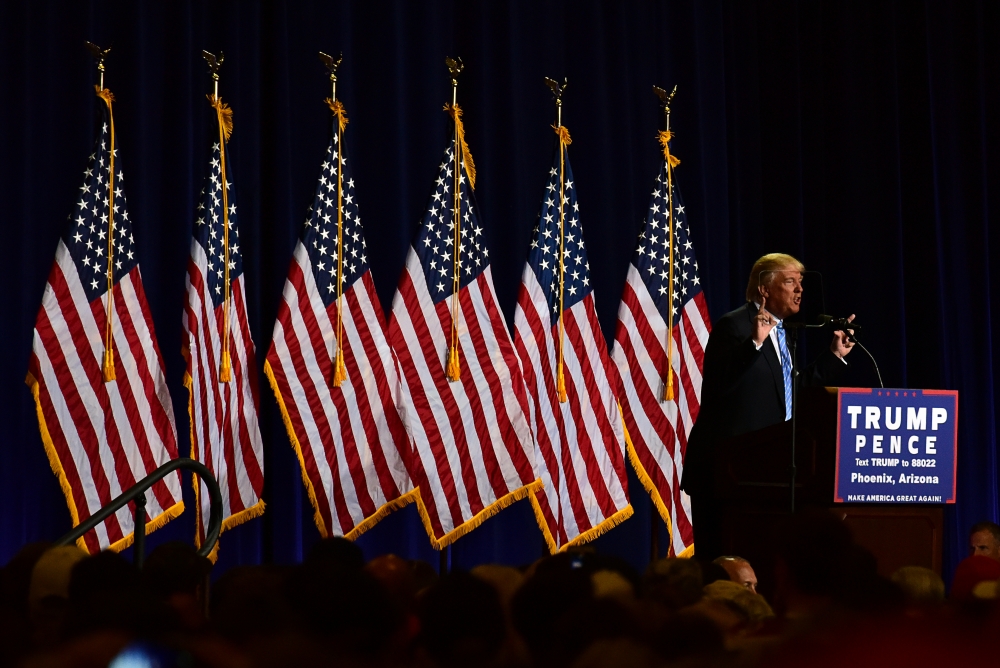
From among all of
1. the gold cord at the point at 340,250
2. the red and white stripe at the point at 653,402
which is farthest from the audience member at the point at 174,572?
the red and white stripe at the point at 653,402

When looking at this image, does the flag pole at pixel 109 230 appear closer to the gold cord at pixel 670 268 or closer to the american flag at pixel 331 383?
the american flag at pixel 331 383

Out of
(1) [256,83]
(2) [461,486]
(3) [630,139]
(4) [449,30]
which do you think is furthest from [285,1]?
(2) [461,486]

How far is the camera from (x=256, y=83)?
7.79m

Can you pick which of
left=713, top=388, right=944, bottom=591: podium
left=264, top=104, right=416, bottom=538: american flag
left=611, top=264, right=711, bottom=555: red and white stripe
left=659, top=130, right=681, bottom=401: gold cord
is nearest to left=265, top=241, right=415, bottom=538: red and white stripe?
left=264, top=104, right=416, bottom=538: american flag

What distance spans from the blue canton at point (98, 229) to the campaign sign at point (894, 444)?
13.6ft

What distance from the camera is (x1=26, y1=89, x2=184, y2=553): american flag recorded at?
21.8 feet

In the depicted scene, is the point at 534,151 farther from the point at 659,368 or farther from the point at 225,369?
the point at 225,369

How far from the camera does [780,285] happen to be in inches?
231

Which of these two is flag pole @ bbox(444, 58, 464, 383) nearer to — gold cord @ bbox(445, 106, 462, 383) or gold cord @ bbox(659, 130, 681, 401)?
gold cord @ bbox(445, 106, 462, 383)

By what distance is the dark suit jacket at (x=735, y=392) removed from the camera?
5.73 m

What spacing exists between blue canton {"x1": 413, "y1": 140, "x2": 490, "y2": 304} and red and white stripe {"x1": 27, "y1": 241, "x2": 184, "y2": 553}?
1661mm

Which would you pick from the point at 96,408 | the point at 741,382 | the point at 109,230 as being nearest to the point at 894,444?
the point at 741,382

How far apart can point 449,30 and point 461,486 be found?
10.3 ft

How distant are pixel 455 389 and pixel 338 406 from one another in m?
0.68
